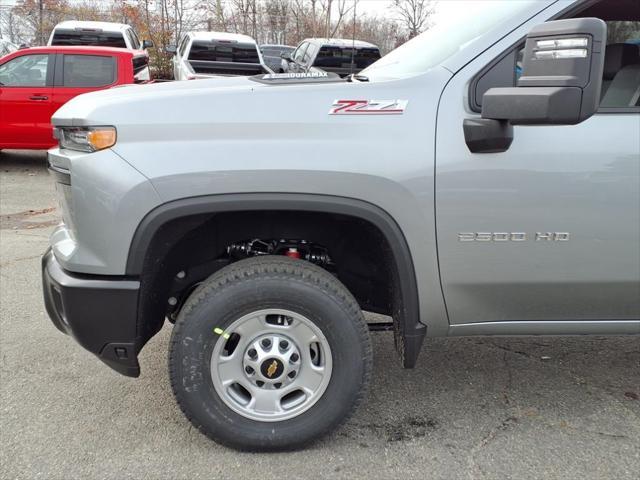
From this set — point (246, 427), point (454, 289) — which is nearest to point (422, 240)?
point (454, 289)

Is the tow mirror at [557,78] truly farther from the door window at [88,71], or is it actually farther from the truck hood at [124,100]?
the door window at [88,71]

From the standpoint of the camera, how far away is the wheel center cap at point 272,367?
2.52 meters

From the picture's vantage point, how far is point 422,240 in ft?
7.87

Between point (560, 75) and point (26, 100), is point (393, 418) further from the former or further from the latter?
point (26, 100)

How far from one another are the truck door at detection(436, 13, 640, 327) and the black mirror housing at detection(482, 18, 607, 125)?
228mm

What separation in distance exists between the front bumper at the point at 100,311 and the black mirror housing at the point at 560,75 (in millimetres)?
1617

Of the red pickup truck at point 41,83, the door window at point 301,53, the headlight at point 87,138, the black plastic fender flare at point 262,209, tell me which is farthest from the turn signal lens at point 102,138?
the door window at point 301,53

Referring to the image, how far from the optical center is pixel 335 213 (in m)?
2.37

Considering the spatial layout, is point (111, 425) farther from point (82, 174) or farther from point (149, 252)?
point (82, 174)

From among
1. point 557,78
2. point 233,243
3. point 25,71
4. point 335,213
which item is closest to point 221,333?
point 233,243

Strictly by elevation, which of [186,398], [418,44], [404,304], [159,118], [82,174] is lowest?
[186,398]

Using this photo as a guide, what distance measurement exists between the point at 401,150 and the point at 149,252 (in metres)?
1.08

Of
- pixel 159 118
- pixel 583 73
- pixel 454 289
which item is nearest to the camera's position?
pixel 583 73

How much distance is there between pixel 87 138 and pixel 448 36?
1638 millimetres
